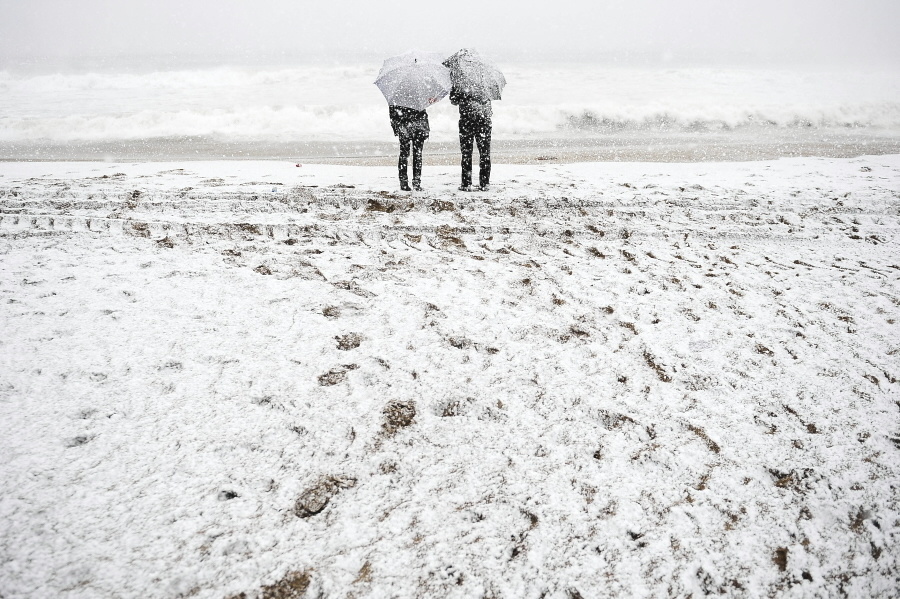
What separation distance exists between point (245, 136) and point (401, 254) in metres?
9.56

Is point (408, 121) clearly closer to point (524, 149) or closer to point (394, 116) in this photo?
point (394, 116)

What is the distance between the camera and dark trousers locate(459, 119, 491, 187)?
5.19m

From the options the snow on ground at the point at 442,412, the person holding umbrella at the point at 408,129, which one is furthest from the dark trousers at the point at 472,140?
the snow on ground at the point at 442,412

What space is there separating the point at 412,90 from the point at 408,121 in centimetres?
41

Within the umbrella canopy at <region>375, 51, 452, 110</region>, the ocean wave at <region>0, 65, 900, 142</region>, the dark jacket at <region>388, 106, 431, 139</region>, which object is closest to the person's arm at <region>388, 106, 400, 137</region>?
the dark jacket at <region>388, 106, 431, 139</region>

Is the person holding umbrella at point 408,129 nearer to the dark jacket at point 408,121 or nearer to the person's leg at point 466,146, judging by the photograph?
the dark jacket at point 408,121

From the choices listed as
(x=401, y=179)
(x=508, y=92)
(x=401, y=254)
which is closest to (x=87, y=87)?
(x=508, y=92)

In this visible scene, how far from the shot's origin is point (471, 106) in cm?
509

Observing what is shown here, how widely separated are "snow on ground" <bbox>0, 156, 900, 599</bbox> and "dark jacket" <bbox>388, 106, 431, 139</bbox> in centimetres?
170

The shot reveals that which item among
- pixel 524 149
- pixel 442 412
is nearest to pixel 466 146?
pixel 442 412

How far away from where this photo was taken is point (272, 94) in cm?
1741

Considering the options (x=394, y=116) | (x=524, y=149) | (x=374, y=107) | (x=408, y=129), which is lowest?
(x=408, y=129)

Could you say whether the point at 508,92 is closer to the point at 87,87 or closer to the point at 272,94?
the point at 272,94

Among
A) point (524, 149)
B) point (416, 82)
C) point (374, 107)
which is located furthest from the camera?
point (374, 107)
